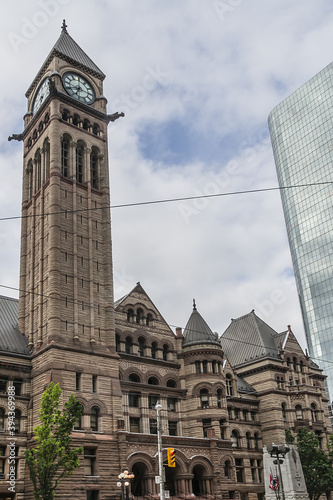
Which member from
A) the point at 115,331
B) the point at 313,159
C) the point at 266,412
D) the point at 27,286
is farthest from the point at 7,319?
the point at 313,159

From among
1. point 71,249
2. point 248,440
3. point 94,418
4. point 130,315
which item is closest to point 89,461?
point 94,418

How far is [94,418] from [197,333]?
1753 centimetres

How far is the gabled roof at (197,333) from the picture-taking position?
6412 centimetres

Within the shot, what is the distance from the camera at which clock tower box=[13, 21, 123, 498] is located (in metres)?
51.3

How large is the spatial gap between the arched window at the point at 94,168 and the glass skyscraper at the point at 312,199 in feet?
236

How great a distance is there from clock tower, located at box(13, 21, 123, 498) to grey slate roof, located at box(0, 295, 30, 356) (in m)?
0.97

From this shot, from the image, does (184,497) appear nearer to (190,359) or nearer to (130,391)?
(130,391)

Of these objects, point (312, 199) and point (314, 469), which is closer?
point (314, 469)

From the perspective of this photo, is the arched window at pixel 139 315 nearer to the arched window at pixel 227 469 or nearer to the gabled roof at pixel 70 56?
the arched window at pixel 227 469

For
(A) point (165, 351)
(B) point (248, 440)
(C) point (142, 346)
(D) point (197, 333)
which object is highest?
(D) point (197, 333)

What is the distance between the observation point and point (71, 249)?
190 ft

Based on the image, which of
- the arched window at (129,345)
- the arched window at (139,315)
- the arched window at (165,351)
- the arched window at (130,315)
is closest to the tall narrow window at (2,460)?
the arched window at (129,345)

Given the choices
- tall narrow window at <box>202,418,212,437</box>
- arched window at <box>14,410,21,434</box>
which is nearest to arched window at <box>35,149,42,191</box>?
arched window at <box>14,410,21,434</box>

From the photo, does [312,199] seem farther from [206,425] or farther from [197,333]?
[206,425]
